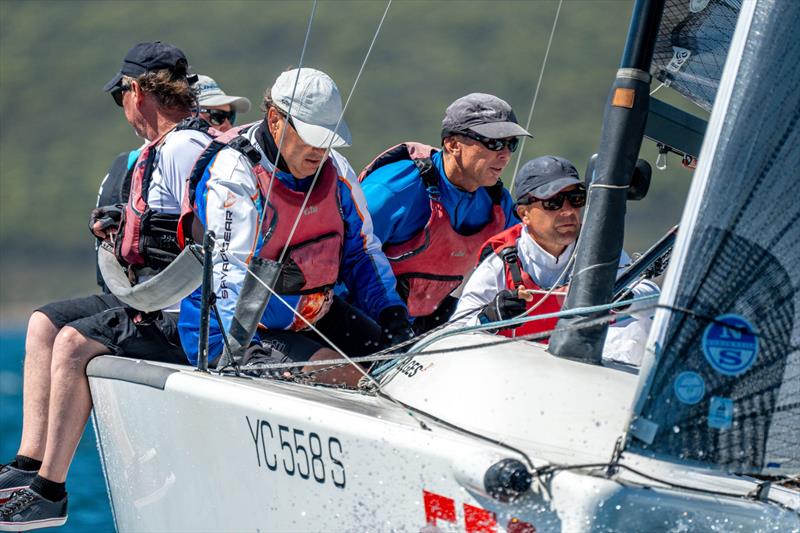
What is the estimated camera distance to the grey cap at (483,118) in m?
3.62

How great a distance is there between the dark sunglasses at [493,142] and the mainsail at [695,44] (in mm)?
454

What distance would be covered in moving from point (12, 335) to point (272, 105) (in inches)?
2893

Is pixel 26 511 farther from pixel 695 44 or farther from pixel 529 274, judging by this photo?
pixel 695 44

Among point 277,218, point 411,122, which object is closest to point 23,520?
point 277,218

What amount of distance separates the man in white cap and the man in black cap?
205 cm

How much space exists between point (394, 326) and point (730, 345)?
4.60ft

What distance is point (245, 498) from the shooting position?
2566mm

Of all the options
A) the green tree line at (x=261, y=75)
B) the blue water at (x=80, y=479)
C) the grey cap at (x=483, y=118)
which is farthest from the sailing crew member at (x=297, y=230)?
the green tree line at (x=261, y=75)

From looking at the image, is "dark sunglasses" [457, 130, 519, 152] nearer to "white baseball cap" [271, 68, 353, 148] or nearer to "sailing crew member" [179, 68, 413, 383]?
"sailing crew member" [179, 68, 413, 383]

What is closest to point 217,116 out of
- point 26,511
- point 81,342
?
point 81,342

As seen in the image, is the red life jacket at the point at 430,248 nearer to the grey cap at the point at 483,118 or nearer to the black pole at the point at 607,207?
the grey cap at the point at 483,118

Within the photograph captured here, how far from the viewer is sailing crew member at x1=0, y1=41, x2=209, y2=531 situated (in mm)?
3441

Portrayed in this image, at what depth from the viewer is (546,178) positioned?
3.22m

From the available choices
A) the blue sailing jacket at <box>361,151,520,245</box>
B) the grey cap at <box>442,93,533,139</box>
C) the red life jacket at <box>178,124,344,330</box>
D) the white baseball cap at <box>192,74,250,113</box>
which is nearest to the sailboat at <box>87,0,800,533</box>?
the red life jacket at <box>178,124,344,330</box>
